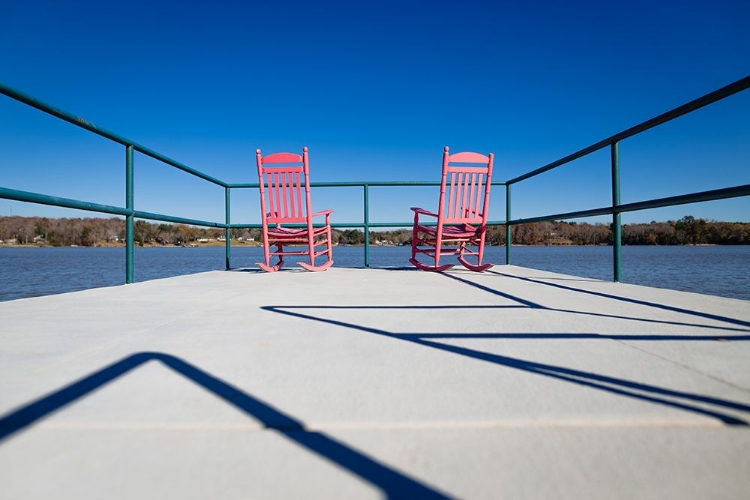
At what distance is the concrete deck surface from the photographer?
20.2 inches

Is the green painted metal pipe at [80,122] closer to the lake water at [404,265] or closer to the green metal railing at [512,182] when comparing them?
the green metal railing at [512,182]

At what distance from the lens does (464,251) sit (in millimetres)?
4211

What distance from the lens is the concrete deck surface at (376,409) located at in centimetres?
51

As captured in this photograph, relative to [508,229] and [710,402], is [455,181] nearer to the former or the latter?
[508,229]

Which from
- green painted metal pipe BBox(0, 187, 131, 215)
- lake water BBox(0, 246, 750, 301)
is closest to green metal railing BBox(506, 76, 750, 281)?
lake water BBox(0, 246, 750, 301)

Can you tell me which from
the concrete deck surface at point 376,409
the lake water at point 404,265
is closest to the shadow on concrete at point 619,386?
the concrete deck surface at point 376,409

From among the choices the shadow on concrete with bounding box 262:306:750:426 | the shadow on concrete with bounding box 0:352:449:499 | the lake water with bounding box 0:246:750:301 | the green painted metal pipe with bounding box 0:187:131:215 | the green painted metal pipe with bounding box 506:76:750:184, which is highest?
the green painted metal pipe with bounding box 506:76:750:184

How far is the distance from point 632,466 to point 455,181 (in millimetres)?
3365

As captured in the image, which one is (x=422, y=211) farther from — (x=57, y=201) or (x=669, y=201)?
(x=57, y=201)

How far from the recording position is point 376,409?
0.70 m

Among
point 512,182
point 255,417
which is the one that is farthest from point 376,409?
point 512,182

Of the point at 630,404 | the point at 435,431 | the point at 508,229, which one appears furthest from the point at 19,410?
the point at 508,229

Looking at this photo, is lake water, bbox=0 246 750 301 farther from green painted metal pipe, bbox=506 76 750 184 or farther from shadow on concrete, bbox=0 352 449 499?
shadow on concrete, bbox=0 352 449 499

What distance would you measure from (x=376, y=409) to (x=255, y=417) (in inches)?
8.3
